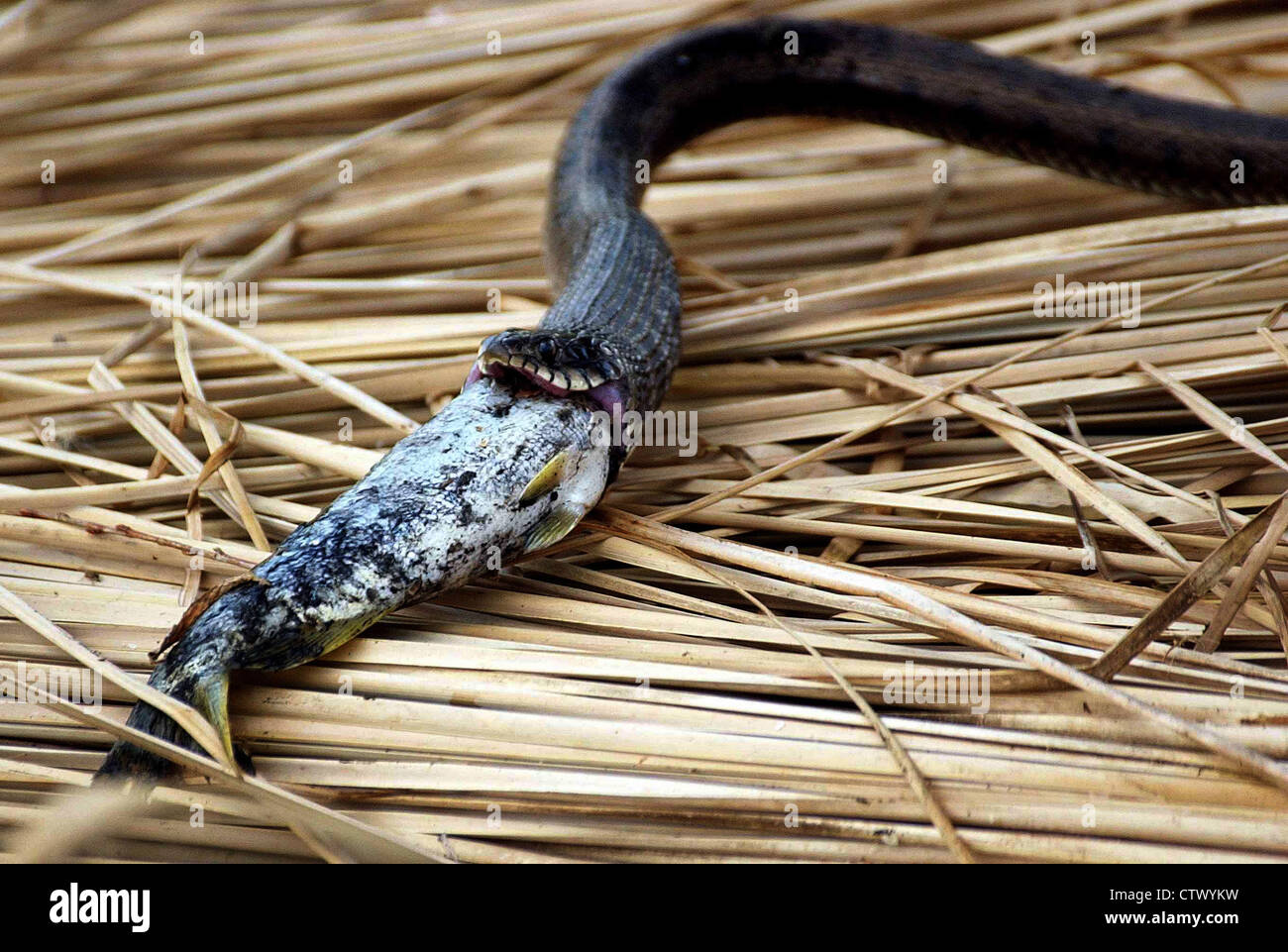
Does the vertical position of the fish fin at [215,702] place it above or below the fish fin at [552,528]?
below

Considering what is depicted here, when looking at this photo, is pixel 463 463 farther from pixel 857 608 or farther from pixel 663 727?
pixel 857 608

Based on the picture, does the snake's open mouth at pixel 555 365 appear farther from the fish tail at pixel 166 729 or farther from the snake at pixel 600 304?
the fish tail at pixel 166 729

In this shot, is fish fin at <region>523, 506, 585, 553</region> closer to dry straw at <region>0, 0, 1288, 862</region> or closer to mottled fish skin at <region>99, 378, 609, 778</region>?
mottled fish skin at <region>99, 378, 609, 778</region>

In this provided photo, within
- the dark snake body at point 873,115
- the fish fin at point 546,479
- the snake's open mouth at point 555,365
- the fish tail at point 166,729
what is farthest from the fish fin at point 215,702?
the dark snake body at point 873,115

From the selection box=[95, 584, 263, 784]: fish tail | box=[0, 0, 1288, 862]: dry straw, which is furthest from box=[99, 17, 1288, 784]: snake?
box=[0, 0, 1288, 862]: dry straw

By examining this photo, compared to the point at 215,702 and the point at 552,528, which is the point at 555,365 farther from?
the point at 215,702

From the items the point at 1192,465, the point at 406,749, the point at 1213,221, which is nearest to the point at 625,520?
the point at 406,749

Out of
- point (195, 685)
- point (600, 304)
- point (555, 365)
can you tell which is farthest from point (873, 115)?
point (195, 685)
